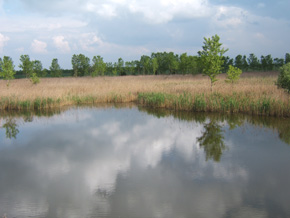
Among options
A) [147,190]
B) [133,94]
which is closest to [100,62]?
[133,94]

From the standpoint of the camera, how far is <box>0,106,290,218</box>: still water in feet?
13.2

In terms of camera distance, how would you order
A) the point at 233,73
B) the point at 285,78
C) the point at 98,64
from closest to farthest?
the point at 285,78 < the point at 233,73 < the point at 98,64

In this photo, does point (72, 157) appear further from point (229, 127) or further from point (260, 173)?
point (229, 127)

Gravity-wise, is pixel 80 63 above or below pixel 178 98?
above

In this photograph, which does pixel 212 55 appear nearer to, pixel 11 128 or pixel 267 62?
pixel 11 128

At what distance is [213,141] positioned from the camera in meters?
7.61

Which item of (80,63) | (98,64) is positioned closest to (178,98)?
(98,64)

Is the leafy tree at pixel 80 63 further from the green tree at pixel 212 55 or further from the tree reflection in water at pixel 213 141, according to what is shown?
the tree reflection in water at pixel 213 141

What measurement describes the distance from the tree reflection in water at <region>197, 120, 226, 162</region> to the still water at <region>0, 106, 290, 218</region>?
0.03 meters

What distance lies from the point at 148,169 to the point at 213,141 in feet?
9.36

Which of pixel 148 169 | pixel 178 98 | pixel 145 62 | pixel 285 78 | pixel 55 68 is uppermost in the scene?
pixel 145 62

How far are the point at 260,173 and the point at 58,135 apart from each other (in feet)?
20.9

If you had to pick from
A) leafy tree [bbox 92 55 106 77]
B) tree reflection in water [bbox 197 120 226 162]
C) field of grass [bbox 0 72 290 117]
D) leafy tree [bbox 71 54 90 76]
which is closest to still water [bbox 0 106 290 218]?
tree reflection in water [bbox 197 120 226 162]

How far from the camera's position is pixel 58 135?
8.74m
